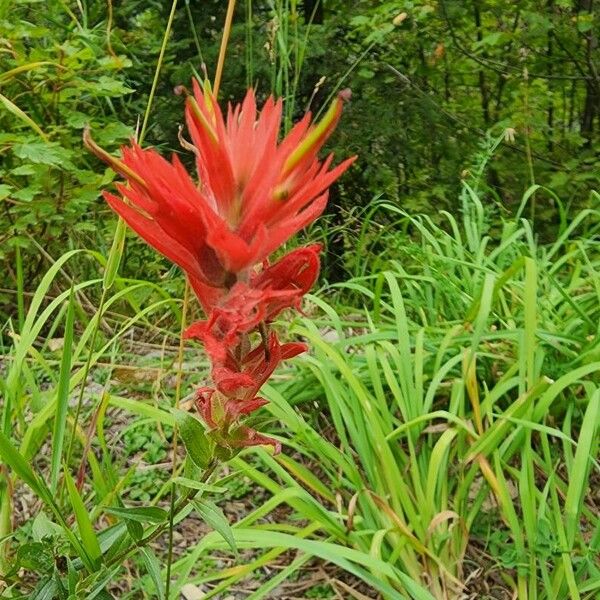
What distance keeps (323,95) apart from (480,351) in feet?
6.11

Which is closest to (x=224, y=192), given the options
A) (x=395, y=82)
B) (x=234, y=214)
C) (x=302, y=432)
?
(x=234, y=214)

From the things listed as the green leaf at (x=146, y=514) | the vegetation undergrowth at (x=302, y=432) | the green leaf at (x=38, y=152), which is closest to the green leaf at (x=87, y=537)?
the vegetation undergrowth at (x=302, y=432)

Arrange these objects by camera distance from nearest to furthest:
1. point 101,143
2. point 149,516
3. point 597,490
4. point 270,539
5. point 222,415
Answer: point 222,415 → point 149,516 → point 270,539 → point 597,490 → point 101,143

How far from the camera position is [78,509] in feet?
2.70

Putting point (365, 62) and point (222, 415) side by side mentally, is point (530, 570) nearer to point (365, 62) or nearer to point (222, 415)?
point (222, 415)

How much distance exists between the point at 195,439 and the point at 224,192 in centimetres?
21

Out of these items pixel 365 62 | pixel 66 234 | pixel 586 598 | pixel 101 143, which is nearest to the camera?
pixel 586 598

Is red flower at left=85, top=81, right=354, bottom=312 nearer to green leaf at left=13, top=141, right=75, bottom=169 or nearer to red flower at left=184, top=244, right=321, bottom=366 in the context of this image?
red flower at left=184, top=244, right=321, bottom=366

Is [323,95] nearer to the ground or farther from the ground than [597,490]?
farther from the ground

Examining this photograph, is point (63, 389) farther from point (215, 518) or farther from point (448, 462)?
point (448, 462)

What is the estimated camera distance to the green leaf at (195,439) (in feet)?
2.01

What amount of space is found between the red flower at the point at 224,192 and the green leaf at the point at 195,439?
107 mm

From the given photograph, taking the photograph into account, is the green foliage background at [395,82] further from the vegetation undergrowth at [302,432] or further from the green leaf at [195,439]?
the green leaf at [195,439]

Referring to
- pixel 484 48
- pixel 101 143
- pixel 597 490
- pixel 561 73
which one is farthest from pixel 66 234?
pixel 561 73
